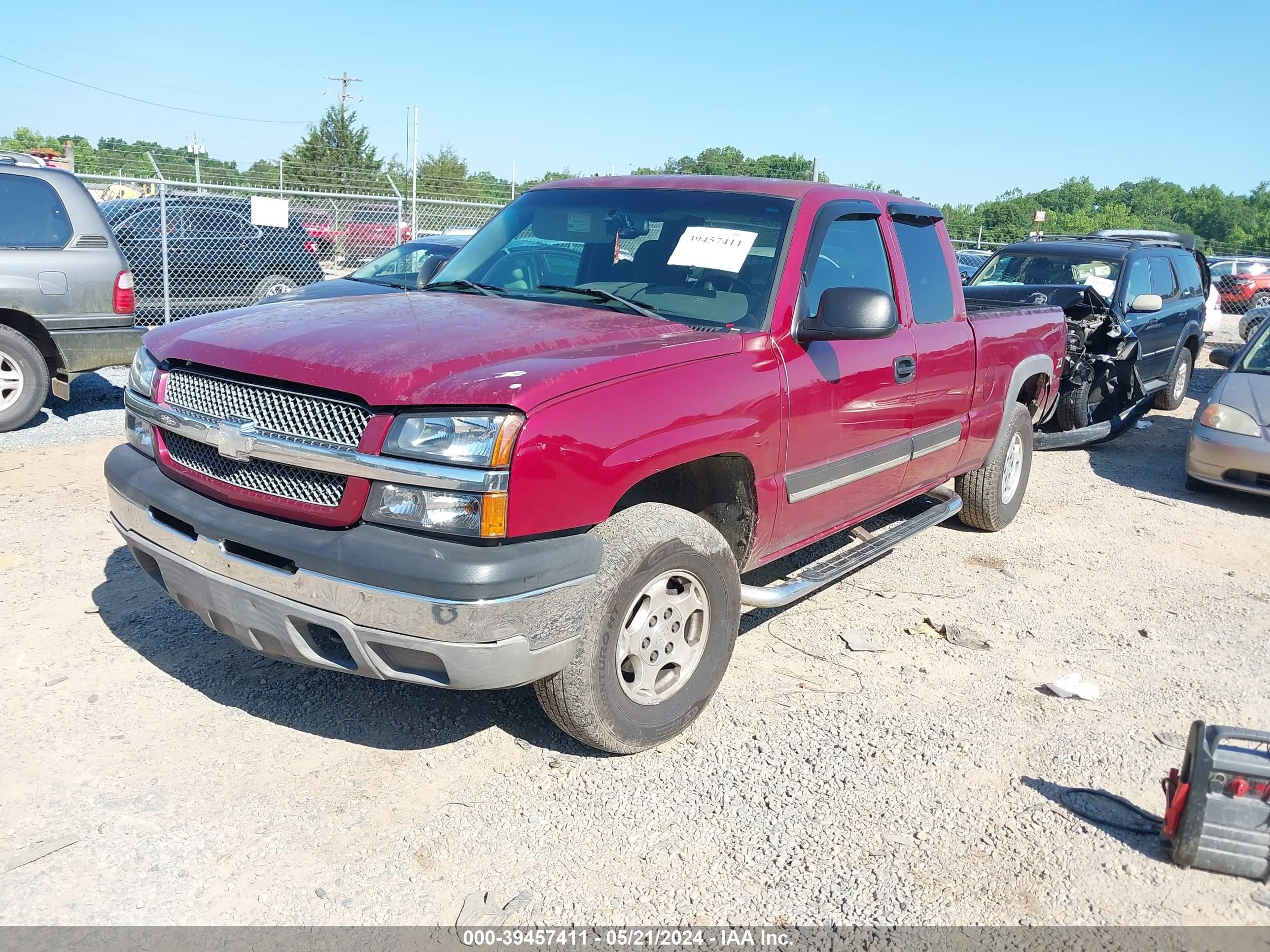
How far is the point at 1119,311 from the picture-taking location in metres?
9.51

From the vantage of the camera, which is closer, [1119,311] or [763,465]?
[763,465]

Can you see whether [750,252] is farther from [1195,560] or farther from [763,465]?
[1195,560]

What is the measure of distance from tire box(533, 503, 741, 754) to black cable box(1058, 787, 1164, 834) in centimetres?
124

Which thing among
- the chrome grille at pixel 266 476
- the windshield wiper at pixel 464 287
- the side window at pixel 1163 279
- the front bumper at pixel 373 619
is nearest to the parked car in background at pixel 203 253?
the windshield wiper at pixel 464 287

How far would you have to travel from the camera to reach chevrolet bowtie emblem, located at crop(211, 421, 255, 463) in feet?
9.64

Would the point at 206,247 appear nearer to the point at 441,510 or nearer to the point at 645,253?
the point at 645,253

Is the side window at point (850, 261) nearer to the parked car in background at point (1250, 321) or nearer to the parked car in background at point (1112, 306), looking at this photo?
the parked car in background at point (1112, 306)

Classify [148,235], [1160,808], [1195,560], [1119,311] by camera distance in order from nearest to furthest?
[1160,808], [1195,560], [1119,311], [148,235]

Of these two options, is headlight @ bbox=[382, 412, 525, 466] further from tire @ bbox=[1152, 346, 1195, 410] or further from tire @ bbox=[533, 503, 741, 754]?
tire @ bbox=[1152, 346, 1195, 410]

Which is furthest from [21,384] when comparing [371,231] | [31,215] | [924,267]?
[371,231]

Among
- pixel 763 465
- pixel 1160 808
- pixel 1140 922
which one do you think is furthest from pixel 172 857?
pixel 1160 808

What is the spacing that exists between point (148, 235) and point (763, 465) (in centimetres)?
1044

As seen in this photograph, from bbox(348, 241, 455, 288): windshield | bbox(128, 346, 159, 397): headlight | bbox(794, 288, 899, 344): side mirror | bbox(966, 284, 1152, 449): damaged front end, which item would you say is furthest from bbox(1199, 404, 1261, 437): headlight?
bbox(348, 241, 455, 288): windshield

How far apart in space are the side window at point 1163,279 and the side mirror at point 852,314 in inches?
319
